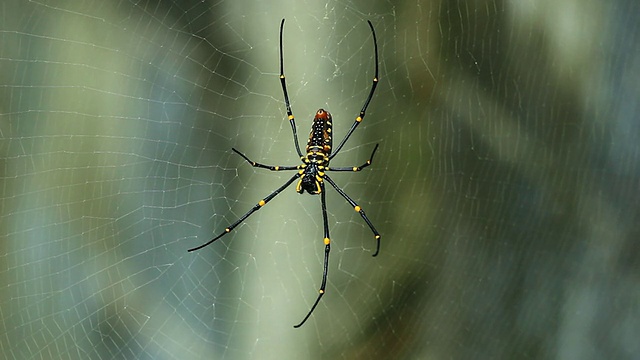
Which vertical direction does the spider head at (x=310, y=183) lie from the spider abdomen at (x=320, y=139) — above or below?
below

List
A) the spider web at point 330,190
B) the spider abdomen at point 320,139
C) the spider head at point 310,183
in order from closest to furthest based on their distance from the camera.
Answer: the spider web at point 330,190
the spider abdomen at point 320,139
the spider head at point 310,183

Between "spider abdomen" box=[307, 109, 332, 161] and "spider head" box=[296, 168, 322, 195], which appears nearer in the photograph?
"spider abdomen" box=[307, 109, 332, 161]

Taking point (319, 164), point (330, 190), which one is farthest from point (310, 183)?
point (330, 190)

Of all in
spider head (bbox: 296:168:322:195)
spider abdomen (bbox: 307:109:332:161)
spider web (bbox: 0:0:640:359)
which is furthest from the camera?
spider head (bbox: 296:168:322:195)

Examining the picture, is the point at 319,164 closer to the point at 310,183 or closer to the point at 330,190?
the point at 310,183

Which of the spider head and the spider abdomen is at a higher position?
the spider abdomen

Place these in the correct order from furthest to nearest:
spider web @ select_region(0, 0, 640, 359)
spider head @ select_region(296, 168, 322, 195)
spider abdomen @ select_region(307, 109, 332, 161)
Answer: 1. spider head @ select_region(296, 168, 322, 195)
2. spider abdomen @ select_region(307, 109, 332, 161)
3. spider web @ select_region(0, 0, 640, 359)

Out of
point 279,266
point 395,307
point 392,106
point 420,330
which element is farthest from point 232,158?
point 420,330

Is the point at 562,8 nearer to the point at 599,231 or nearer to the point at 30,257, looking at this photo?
the point at 599,231
